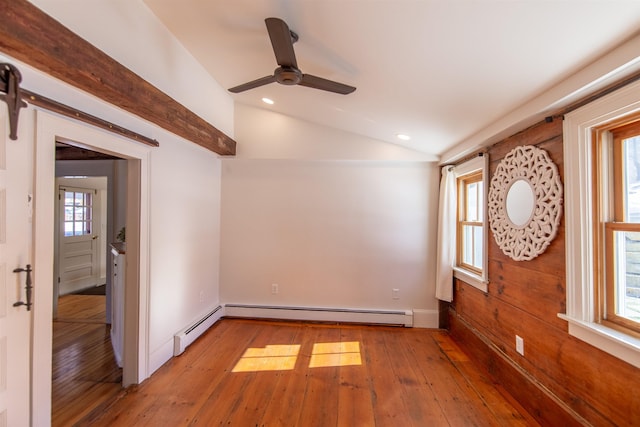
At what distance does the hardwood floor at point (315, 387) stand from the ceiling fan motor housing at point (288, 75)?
2.36 meters

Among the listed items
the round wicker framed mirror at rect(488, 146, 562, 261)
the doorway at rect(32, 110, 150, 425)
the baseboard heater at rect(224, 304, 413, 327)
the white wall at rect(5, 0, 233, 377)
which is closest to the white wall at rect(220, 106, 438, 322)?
the baseboard heater at rect(224, 304, 413, 327)

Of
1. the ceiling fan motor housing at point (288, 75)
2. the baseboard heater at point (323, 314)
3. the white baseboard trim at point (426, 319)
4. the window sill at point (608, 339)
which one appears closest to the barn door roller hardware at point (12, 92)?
the ceiling fan motor housing at point (288, 75)

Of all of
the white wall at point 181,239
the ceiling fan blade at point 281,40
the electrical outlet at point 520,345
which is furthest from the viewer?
the white wall at point 181,239

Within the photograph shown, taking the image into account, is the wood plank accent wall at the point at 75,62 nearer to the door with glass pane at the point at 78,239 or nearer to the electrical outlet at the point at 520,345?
the electrical outlet at the point at 520,345

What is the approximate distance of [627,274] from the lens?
155 cm

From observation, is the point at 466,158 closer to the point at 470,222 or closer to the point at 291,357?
the point at 470,222

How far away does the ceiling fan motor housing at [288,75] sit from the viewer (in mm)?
1840

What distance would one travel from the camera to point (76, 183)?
5.25 metres

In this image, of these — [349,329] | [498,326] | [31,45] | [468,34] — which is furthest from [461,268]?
[31,45]

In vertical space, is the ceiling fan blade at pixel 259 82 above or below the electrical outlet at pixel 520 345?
above

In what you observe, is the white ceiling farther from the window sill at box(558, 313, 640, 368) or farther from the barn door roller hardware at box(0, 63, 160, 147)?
the window sill at box(558, 313, 640, 368)

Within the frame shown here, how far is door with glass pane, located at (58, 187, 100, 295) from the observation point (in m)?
4.96

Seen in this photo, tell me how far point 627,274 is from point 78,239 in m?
7.36

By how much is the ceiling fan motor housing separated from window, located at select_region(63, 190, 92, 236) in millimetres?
5284
